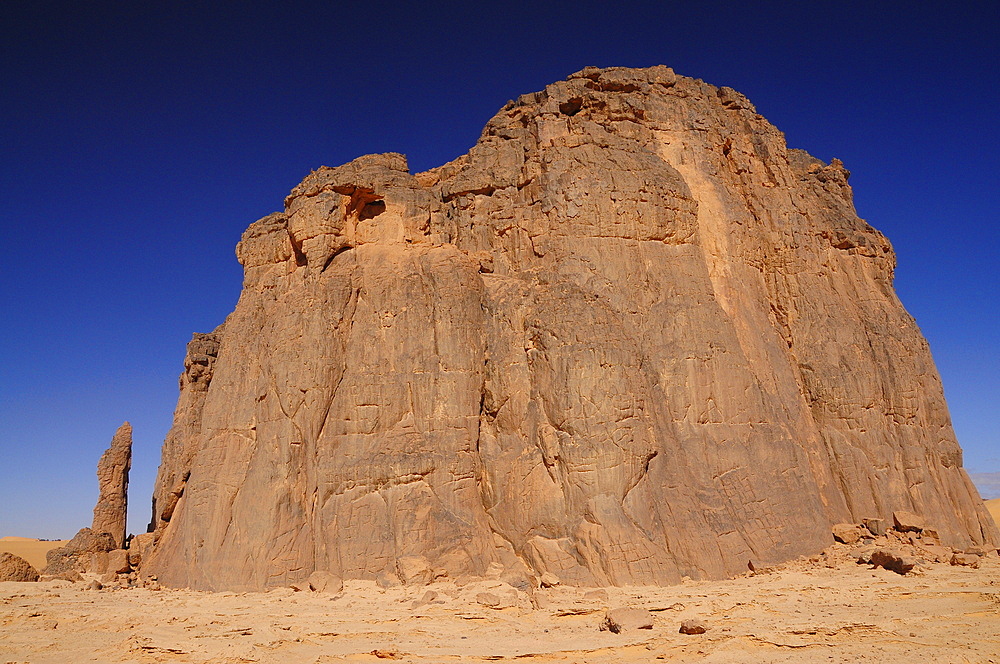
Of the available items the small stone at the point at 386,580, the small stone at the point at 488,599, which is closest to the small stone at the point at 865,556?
the small stone at the point at 488,599

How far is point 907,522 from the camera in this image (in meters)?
18.3

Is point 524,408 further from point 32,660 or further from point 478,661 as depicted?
point 32,660

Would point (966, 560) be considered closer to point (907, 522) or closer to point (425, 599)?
point (907, 522)

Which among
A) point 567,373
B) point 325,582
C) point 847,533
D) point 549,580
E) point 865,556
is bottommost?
point 549,580

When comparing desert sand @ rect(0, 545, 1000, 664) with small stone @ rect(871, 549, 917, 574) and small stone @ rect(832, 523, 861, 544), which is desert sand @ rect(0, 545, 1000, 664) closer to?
small stone @ rect(871, 549, 917, 574)

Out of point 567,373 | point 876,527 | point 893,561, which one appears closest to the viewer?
point 893,561

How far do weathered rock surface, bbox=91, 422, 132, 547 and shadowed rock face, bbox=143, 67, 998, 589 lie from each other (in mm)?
2766

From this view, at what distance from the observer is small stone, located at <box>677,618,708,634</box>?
1116 cm

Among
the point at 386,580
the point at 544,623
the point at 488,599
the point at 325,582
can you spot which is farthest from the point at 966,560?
the point at 325,582

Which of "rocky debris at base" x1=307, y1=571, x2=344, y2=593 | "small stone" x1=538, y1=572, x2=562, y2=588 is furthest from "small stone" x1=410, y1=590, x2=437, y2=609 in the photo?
"small stone" x1=538, y1=572, x2=562, y2=588

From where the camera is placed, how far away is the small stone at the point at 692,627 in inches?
439

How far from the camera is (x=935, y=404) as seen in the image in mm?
20750

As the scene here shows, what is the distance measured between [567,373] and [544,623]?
242 inches

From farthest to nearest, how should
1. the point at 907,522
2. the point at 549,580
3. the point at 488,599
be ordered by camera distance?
the point at 907,522 < the point at 549,580 < the point at 488,599
